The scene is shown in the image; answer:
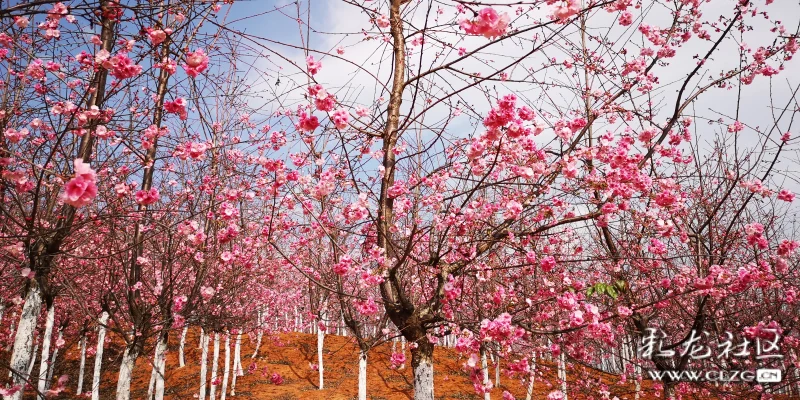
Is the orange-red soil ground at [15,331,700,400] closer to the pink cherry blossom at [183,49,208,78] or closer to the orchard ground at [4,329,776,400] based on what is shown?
the orchard ground at [4,329,776,400]

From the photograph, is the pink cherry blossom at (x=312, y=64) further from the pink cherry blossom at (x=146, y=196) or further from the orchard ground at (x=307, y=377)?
the orchard ground at (x=307, y=377)

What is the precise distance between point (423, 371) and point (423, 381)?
93 mm

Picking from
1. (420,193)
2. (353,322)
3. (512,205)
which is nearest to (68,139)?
(420,193)

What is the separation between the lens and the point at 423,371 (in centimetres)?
442

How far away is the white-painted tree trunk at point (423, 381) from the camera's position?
434cm

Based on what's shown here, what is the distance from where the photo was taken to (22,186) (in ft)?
10.5

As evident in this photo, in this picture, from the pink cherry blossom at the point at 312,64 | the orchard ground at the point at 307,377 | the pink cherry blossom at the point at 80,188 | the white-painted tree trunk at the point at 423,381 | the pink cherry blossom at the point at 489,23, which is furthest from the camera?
the orchard ground at the point at 307,377

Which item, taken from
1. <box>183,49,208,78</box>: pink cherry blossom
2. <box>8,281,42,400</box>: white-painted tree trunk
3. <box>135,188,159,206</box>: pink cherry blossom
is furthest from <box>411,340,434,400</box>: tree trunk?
<box>8,281,42,400</box>: white-painted tree trunk

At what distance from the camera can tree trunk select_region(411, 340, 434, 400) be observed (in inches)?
172

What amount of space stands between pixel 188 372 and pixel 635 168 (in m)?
19.9

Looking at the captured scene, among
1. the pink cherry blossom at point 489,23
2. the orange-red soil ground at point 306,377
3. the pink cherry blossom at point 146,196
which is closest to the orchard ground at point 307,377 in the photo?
the orange-red soil ground at point 306,377

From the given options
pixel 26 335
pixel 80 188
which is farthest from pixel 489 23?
pixel 26 335

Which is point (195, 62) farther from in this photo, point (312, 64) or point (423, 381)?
point (423, 381)

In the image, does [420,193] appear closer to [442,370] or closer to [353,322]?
[353,322]
